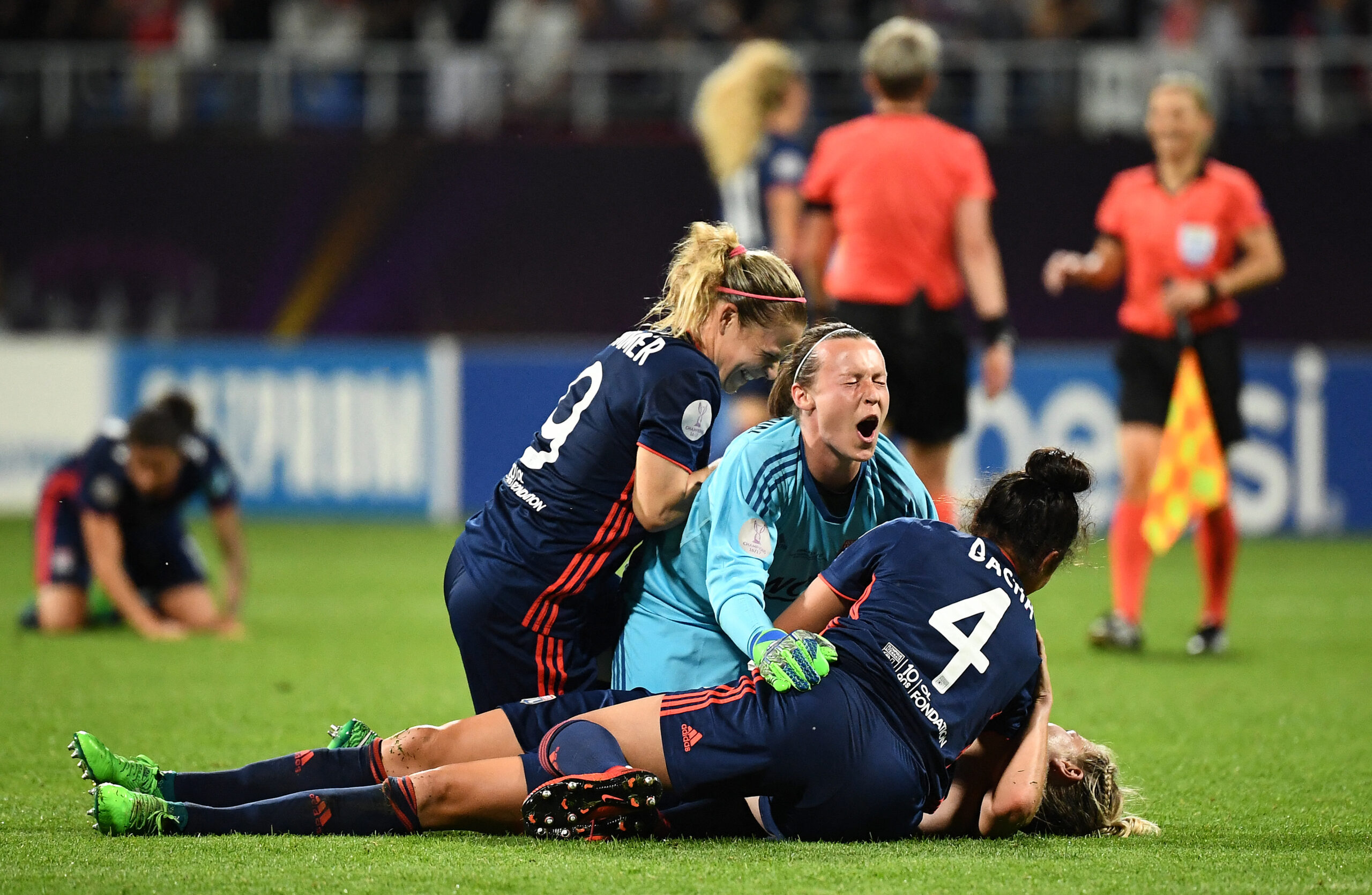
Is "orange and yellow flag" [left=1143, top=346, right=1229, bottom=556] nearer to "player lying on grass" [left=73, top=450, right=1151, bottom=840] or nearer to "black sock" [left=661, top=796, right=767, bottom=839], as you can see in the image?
"player lying on grass" [left=73, top=450, right=1151, bottom=840]

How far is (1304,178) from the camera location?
13.1 meters

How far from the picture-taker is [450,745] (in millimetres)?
3994

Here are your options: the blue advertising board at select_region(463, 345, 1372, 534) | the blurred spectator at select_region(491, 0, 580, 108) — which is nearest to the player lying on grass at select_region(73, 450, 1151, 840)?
the blue advertising board at select_region(463, 345, 1372, 534)

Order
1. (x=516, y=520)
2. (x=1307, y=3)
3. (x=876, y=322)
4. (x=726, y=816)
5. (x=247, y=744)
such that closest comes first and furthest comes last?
1. (x=726, y=816)
2. (x=516, y=520)
3. (x=247, y=744)
4. (x=876, y=322)
5. (x=1307, y=3)

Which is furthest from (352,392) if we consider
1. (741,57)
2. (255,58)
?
(741,57)

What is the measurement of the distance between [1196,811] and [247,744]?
2752 mm

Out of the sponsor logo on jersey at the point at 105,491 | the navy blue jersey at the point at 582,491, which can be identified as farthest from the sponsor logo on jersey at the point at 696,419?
the sponsor logo on jersey at the point at 105,491

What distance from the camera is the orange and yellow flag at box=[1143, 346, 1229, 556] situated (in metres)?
7.29

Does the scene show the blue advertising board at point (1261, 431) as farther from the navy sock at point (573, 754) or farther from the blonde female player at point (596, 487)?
the navy sock at point (573, 754)

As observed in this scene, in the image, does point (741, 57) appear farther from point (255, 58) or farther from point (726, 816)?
point (255, 58)

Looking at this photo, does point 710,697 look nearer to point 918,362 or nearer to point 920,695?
point 920,695

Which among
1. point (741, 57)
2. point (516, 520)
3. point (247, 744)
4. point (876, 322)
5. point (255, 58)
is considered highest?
point (255, 58)

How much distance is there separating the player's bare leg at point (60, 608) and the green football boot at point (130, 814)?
4.50 metres

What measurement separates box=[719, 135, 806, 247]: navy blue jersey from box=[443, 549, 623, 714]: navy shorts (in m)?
3.38
